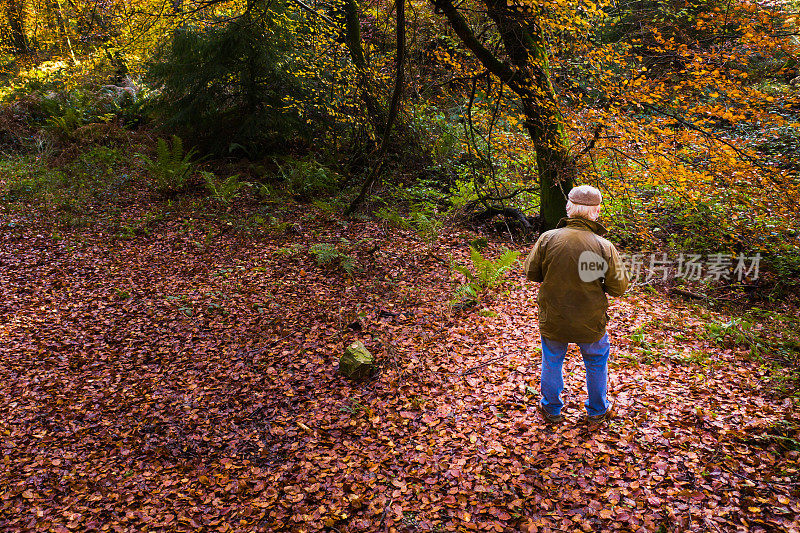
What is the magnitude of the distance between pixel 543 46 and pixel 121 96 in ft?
44.8

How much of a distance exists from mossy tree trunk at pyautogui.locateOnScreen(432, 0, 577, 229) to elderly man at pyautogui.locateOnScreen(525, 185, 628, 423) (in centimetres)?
357

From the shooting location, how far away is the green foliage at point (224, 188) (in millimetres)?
9789

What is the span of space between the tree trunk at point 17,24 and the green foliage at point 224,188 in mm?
7164

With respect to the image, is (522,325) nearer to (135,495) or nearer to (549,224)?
(549,224)

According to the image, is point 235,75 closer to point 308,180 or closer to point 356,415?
point 308,180

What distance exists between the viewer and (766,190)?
22.1ft

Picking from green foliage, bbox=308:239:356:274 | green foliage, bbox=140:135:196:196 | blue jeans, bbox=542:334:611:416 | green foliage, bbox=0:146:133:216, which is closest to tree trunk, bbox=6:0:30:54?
green foliage, bbox=0:146:133:216

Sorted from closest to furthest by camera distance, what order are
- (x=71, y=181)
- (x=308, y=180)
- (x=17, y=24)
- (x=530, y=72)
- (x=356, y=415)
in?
1. (x=356, y=415)
2. (x=530, y=72)
3. (x=308, y=180)
4. (x=71, y=181)
5. (x=17, y=24)

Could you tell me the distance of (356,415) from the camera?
4.50 meters

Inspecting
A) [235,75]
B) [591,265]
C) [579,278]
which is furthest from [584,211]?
[235,75]

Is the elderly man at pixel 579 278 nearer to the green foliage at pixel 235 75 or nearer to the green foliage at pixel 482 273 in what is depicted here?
the green foliage at pixel 482 273

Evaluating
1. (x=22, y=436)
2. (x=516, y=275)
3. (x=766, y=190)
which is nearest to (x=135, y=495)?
(x=22, y=436)

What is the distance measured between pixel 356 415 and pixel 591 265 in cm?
269

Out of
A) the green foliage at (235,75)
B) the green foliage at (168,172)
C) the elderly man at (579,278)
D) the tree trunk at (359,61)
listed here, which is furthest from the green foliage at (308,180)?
the elderly man at (579,278)
